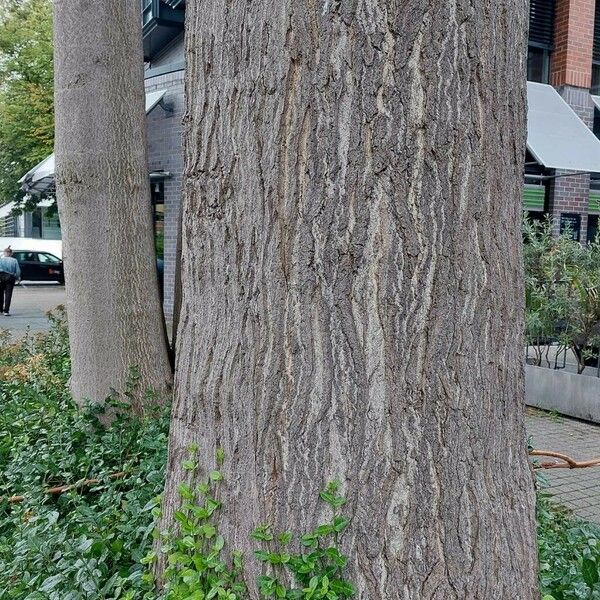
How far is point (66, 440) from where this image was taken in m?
4.01

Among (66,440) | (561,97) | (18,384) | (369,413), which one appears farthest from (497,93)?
(561,97)

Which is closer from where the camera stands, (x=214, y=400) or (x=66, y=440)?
(x=214, y=400)

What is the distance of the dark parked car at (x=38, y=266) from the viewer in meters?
26.2

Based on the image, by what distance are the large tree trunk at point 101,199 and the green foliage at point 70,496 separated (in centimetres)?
39

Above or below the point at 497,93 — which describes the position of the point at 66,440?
below

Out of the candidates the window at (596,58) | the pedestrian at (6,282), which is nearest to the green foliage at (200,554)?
the window at (596,58)

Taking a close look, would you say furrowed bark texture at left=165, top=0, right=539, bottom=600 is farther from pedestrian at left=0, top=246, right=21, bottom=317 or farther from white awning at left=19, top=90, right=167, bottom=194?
pedestrian at left=0, top=246, right=21, bottom=317

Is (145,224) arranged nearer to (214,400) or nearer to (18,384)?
(18,384)

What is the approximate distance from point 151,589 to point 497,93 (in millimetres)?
1686

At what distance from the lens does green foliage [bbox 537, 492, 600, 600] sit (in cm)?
237

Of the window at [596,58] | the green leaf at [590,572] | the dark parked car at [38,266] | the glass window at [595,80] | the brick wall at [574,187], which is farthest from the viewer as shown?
the dark parked car at [38,266]

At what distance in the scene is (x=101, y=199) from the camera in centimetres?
448

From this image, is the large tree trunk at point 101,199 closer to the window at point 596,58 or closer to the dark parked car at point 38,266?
the window at point 596,58

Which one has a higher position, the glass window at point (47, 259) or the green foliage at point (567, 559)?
the green foliage at point (567, 559)
